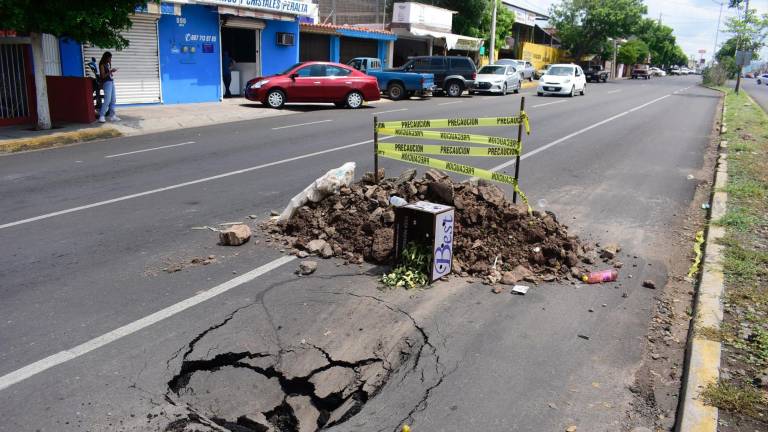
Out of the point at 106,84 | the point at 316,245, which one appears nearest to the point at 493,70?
the point at 106,84

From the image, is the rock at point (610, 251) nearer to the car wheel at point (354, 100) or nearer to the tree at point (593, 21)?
the car wheel at point (354, 100)

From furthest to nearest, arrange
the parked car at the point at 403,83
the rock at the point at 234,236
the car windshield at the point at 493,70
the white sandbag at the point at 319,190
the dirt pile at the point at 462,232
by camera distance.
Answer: the car windshield at the point at 493,70
the parked car at the point at 403,83
the white sandbag at the point at 319,190
the rock at the point at 234,236
the dirt pile at the point at 462,232

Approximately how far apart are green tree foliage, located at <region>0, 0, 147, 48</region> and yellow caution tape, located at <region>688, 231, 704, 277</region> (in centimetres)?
1284

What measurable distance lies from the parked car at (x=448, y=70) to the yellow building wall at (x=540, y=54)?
31771 mm

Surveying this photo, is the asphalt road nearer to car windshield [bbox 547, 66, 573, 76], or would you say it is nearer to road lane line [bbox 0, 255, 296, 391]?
road lane line [bbox 0, 255, 296, 391]

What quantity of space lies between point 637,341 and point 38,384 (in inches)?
165

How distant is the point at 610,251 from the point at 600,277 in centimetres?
72

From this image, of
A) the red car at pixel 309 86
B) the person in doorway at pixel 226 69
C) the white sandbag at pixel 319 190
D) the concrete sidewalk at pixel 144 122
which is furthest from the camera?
the person in doorway at pixel 226 69

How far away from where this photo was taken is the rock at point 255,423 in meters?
3.57

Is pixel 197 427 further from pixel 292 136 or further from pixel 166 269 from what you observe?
pixel 292 136

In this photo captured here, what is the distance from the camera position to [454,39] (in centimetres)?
3931

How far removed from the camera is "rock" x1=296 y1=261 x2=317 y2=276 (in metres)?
5.78

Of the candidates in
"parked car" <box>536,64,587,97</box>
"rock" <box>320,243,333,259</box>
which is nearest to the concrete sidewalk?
"rock" <box>320,243,333,259</box>

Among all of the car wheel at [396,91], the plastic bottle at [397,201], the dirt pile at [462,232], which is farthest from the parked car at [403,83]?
the plastic bottle at [397,201]
